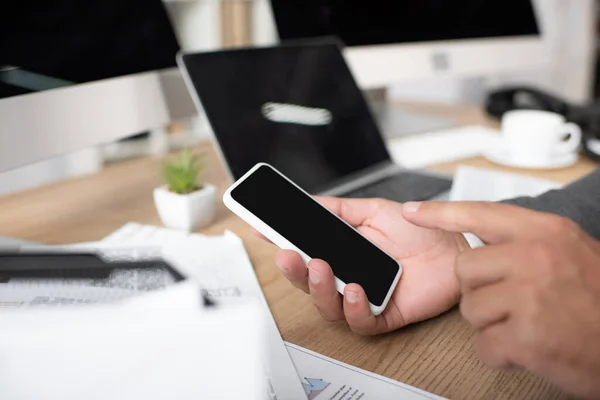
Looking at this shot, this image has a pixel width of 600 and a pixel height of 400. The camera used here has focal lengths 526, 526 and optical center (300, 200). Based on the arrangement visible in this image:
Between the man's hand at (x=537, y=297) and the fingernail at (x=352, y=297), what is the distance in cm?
9

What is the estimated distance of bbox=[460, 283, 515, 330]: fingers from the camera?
29 centimetres

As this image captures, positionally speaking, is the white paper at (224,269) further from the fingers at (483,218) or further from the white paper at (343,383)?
the fingers at (483,218)

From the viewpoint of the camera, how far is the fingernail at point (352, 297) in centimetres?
38

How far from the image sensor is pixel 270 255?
0.53m

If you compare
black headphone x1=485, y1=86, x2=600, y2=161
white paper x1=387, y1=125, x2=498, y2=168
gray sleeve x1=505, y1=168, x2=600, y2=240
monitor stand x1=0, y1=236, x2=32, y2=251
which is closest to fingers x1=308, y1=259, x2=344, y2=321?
gray sleeve x1=505, y1=168, x2=600, y2=240

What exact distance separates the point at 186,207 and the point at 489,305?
36cm

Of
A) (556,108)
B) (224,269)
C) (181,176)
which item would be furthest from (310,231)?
(556,108)

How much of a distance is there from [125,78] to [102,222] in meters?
0.17

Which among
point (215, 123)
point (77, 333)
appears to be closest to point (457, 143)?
point (215, 123)

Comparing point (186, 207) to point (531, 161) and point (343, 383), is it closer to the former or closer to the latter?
point (343, 383)

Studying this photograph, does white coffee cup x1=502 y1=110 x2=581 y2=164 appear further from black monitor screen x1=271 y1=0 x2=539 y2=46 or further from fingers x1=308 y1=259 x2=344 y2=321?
fingers x1=308 y1=259 x2=344 y2=321

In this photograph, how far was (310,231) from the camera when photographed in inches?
16.4

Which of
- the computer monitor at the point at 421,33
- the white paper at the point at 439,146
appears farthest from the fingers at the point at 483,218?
the computer monitor at the point at 421,33

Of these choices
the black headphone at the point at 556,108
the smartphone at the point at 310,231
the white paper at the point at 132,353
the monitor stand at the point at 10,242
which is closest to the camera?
the white paper at the point at 132,353
